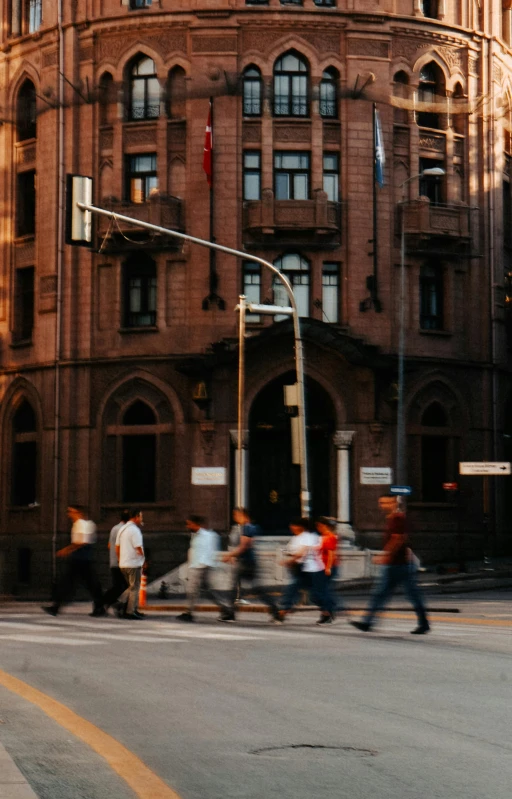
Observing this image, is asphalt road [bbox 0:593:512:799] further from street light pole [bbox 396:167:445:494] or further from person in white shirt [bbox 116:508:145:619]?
street light pole [bbox 396:167:445:494]

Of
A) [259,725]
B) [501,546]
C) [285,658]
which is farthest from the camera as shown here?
[501,546]

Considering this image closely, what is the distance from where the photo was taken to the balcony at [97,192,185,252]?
41.8 meters

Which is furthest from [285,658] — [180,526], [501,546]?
[501,546]

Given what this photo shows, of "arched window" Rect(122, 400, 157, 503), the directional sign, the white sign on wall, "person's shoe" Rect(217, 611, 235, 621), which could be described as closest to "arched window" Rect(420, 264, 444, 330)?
the directional sign

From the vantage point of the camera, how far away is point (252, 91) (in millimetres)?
42406

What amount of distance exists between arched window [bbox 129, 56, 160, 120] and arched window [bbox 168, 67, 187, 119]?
424 mm

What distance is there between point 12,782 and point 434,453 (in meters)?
36.3

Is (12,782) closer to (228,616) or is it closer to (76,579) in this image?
(228,616)

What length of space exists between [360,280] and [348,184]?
2.65m

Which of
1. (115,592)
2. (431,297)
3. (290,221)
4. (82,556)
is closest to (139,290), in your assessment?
(290,221)

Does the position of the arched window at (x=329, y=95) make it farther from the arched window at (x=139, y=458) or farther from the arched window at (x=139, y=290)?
the arched window at (x=139, y=458)

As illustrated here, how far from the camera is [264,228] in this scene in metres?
41.1

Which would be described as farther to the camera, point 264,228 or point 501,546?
point 501,546

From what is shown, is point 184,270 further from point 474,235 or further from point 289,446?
point 474,235
